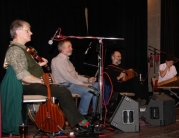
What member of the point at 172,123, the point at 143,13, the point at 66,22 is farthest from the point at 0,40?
the point at 143,13

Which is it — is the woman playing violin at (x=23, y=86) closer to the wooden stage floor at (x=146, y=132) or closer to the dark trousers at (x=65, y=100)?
the dark trousers at (x=65, y=100)

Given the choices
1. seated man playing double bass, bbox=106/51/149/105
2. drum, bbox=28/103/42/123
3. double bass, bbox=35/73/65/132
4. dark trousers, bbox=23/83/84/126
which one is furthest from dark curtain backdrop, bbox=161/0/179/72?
double bass, bbox=35/73/65/132

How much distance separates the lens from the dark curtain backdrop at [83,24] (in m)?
5.25

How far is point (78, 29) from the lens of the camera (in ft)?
19.8

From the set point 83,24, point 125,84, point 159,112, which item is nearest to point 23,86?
point 159,112

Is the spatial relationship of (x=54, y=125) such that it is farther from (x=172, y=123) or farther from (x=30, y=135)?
(x=172, y=123)

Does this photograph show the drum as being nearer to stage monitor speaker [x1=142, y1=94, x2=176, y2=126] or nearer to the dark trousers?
the dark trousers

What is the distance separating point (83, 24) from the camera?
6105 mm

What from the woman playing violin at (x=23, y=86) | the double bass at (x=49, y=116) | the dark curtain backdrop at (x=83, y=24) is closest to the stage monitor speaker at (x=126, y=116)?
the woman playing violin at (x=23, y=86)

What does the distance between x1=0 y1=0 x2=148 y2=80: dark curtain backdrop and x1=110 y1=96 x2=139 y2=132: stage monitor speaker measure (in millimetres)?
1746

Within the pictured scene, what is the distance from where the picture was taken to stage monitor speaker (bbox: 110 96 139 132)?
357 cm

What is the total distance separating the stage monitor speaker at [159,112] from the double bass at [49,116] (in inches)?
57.7

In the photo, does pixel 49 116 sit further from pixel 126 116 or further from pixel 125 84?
pixel 125 84

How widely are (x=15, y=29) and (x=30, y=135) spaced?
1.11 metres
